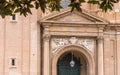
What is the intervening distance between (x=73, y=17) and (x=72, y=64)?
301 cm

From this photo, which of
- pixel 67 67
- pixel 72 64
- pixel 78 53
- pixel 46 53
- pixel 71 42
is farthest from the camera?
pixel 78 53

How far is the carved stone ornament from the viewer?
32094mm

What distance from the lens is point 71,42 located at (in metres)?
32.2

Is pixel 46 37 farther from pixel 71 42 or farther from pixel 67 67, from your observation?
pixel 67 67

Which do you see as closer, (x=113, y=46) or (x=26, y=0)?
(x=26, y=0)

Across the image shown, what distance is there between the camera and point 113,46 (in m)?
33.4

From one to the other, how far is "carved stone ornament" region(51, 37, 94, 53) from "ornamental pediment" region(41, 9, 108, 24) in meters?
1.19

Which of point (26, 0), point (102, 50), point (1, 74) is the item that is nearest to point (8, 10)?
point (26, 0)

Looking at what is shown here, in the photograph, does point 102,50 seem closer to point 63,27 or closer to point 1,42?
point 63,27

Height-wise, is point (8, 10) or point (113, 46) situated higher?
point (8, 10)

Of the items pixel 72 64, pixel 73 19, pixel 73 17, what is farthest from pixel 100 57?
pixel 73 17

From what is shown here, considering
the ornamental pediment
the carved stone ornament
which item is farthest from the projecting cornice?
the carved stone ornament

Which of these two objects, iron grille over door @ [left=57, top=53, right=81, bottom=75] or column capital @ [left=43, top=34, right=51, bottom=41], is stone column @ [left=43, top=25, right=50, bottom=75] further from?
iron grille over door @ [left=57, top=53, right=81, bottom=75]

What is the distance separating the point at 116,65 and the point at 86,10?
407 cm
